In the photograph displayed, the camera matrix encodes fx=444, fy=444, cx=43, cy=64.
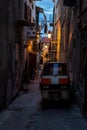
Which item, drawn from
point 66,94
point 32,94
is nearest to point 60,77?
point 66,94

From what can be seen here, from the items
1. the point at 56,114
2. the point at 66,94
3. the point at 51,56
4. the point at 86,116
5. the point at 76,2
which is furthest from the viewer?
the point at 51,56

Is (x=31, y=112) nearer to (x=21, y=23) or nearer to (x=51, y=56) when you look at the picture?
(x=21, y=23)

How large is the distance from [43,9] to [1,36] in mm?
42066

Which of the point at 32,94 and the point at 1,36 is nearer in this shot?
the point at 1,36

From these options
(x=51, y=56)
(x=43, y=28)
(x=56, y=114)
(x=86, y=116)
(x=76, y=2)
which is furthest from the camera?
(x=43, y=28)

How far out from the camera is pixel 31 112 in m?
19.2

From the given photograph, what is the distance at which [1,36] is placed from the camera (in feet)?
62.0

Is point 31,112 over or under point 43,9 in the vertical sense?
under

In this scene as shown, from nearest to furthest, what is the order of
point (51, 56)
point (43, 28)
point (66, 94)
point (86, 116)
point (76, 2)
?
point (86, 116), point (66, 94), point (76, 2), point (51, 56), point (43, 28)

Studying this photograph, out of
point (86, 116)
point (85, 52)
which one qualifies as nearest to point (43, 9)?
point (85, 52)

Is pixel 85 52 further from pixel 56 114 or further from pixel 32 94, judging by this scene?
pixel 32 94

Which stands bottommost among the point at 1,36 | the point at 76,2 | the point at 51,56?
the point at 51,56

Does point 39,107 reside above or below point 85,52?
below

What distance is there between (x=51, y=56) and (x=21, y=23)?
32.5 metres
